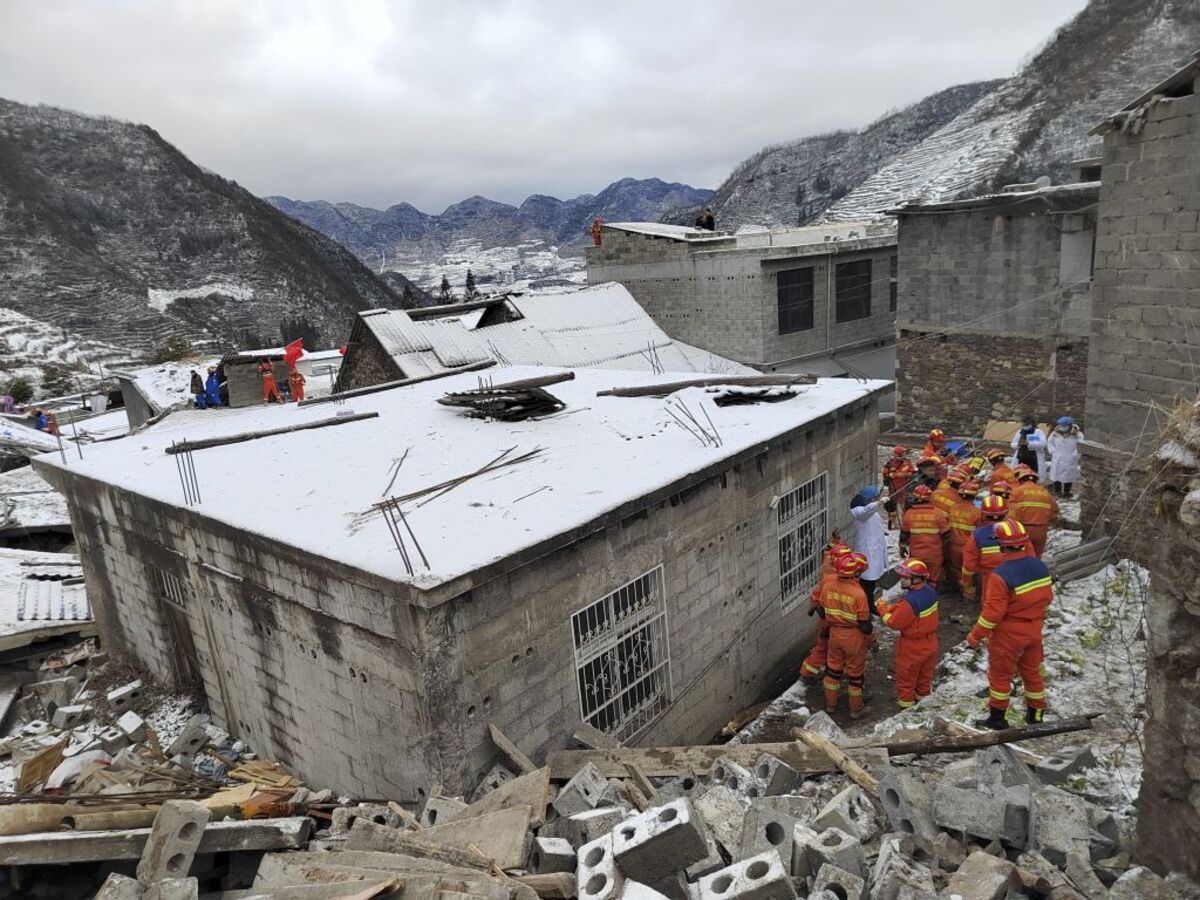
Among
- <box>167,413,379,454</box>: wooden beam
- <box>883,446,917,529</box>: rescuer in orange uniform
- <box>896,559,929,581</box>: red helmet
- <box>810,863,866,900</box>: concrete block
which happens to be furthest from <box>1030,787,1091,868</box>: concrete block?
<box>167,413,379,454</box>: wooden beam

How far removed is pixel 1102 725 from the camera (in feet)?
23.0

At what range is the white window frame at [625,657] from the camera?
24.0ft

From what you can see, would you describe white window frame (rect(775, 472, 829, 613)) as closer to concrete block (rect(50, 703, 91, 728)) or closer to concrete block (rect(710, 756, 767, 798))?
concrete block (rect(710, 756, 767, 798))

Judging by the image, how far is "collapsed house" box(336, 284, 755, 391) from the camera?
60.0 ft

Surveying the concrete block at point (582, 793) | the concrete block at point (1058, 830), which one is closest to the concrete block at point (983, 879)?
the concrete block at point (1058, 830)

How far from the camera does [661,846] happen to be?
4.09 meters

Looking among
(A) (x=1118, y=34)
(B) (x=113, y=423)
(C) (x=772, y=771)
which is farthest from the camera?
(A) (x=1118, y=34)

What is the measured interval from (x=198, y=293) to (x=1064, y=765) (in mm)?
88444

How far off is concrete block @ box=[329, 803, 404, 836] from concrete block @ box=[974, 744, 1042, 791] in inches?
161

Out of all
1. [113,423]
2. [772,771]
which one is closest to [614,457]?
[772,771]

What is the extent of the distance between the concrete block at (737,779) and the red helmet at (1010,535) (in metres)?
3.28

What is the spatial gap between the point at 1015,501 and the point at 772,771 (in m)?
6.13

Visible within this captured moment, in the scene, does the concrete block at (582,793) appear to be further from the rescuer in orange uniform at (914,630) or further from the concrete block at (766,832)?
the rescuer in orange uniform at (914,630)

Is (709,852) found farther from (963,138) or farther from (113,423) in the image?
(963,138)
